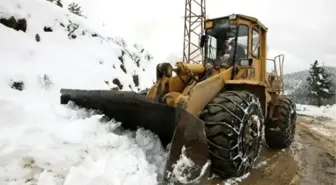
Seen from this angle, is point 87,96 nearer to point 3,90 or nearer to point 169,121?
point 169,121

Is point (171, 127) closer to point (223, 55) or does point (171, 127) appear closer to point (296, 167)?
point (223, 55)

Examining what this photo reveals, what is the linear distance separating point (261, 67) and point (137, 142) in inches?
148

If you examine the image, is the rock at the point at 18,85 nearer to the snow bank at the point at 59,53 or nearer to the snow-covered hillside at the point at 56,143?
the snow-covered hillside at the point at 56,143

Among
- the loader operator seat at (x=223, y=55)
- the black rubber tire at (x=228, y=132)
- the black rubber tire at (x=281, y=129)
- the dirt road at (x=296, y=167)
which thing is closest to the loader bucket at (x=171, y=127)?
the black rubber tire at (x=228, y=132)

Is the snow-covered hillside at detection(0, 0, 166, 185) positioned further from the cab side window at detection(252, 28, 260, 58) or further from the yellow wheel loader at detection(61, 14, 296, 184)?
the cab side window at detection(252, 28, 260, 58)

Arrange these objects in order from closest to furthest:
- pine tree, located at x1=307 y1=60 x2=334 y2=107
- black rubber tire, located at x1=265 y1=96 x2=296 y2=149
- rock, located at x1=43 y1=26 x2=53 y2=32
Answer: black rubber tire, located at x1=265 y1=96 x2=296 y2=149, rock, located at x1=43 y1=26 x2=53 y2=32, pine tree, located at x1=307 y1=60 x2=334 y2=107

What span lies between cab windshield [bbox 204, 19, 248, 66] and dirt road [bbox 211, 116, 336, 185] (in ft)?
6.62

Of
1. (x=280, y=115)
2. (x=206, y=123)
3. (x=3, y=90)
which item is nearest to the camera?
(x=206, y=123)

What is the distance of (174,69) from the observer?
525cm

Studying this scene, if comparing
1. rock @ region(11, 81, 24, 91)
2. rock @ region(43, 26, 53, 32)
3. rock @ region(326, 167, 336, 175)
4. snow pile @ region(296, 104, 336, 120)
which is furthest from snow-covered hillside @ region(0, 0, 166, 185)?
snow pile @ region(296, 104, 336, 120)

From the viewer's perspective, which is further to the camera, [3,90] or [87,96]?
[3,90]

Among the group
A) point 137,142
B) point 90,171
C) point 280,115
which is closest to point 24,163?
point 90,171

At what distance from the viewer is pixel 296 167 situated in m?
6.13

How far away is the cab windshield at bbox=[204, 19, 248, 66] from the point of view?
6.07 meters
